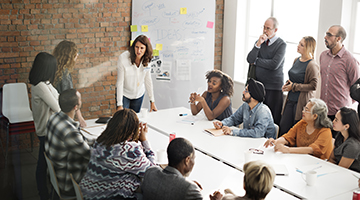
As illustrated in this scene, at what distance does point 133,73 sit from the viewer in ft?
15.3

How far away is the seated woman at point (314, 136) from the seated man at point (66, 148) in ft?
5.28

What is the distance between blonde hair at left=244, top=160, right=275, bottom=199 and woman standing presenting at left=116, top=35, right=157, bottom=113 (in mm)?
2732

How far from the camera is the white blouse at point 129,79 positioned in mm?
4578

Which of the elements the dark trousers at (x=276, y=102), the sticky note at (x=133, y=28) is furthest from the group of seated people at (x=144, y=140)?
the sticky note at (x=133, y=28)

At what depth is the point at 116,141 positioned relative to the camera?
2.45 meters

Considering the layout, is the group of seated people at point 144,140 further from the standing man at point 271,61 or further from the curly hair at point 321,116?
the standing man at point 271,61

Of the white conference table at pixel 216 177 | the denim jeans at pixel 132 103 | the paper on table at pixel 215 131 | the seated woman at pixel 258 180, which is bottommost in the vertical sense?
the white conference table at pixel 216 177

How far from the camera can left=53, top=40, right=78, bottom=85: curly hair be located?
3.68 meters

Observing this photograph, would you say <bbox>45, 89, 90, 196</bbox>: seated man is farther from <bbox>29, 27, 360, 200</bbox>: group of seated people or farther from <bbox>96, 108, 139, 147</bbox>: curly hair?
<bbox>96, 108, 139, 147</bbox>: curly hair

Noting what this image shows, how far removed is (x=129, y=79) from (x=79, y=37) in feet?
2.63

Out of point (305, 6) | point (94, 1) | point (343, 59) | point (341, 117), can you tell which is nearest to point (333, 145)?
point (341, 117)

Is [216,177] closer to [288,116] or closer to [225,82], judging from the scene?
[225,82]

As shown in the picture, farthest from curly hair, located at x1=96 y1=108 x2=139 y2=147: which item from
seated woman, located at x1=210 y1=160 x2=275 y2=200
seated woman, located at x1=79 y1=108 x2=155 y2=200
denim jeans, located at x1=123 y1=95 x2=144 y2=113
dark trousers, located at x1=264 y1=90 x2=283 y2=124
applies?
dark trousers, located at x1=264 y1=90 x2=283 y2=124

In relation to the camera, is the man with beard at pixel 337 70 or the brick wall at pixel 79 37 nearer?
the brick wall at pixel 79 37
